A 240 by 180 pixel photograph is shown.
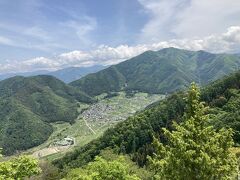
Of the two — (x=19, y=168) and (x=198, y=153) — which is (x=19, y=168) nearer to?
(x=19, y=168)

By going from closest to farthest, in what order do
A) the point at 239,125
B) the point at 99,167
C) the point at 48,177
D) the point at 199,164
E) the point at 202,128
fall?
the point at 199,164 < the point at 202,128 < the point at 99,167 < the point at 48,177 < the point at 239,125

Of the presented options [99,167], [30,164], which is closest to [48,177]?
[99,167]

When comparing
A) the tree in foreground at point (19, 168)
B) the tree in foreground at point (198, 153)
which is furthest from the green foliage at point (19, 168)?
the tree in foreground at point (198, 153)

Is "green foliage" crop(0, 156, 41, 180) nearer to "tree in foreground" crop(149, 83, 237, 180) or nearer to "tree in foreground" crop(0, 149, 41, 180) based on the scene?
"tree in foreground" crop(0, 149, 41, 180)

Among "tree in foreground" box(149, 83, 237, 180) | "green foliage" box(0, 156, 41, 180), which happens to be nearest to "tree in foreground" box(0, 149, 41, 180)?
"green foliage" box(0, 156, 41, 180)

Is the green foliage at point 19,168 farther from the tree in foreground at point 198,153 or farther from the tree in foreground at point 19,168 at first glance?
the tree in foreground at point 198,153

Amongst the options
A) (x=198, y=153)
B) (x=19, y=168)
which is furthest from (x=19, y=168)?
(x=198, y=153)

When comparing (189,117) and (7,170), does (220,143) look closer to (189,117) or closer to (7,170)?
(189,117)
